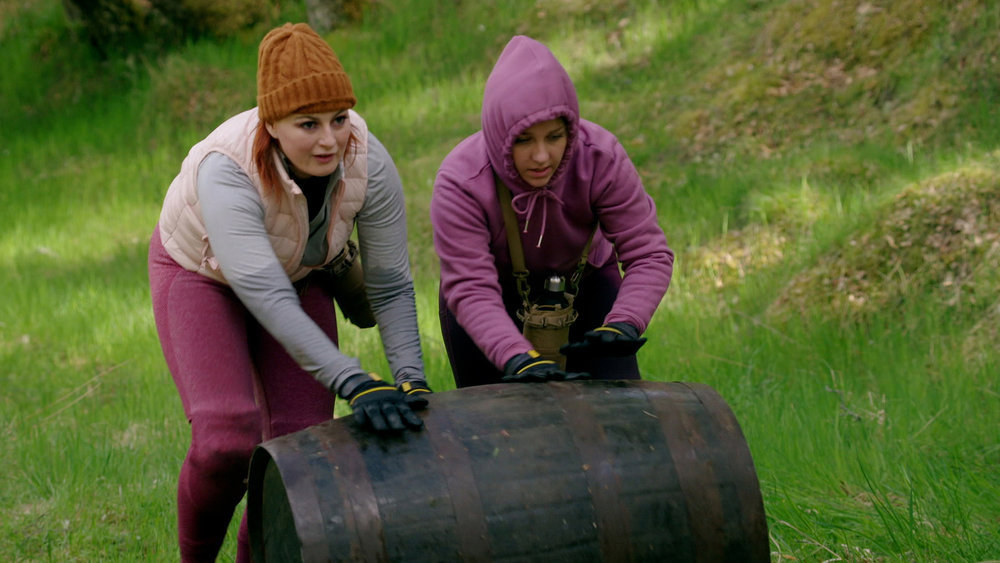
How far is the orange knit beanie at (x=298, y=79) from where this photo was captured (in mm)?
3207

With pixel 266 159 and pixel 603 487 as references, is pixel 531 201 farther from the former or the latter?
pixel 603 487

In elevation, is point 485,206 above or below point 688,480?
above

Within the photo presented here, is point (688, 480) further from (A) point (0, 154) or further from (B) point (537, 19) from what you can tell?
(A) point (0, 154)

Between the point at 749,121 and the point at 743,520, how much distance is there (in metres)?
5.75

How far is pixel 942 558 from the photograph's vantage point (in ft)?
11.1

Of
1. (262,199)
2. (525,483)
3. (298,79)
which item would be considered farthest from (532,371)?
(298,79)

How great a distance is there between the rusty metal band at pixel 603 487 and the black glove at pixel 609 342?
34cm

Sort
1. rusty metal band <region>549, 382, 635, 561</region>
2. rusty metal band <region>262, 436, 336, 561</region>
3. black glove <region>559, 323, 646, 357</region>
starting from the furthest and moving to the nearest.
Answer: black glove <region>559, 323, 646, 357</region> → rusty metal band <region>549, 382, 635, 561</region> → rusty metal band <region>262, 436, 336, 561</region>

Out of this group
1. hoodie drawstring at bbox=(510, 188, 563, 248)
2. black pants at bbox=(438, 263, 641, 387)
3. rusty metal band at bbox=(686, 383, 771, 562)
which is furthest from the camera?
A: black pants at bbox=(438, 263, 641, 387)

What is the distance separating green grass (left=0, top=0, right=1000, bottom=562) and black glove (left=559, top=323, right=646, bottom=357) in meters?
0.92

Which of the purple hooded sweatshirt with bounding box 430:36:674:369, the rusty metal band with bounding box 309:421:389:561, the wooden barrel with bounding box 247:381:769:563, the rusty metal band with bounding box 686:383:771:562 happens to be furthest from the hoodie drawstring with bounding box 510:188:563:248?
the rusty metal band with bounding box 309:421:389:561

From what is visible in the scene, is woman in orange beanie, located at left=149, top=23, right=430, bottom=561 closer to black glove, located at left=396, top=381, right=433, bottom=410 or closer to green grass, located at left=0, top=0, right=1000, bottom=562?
black glove, located at left=396, top=381, right=433, bottom=410

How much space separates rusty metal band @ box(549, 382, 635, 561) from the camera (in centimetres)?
281

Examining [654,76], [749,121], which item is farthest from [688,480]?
[654,76]
